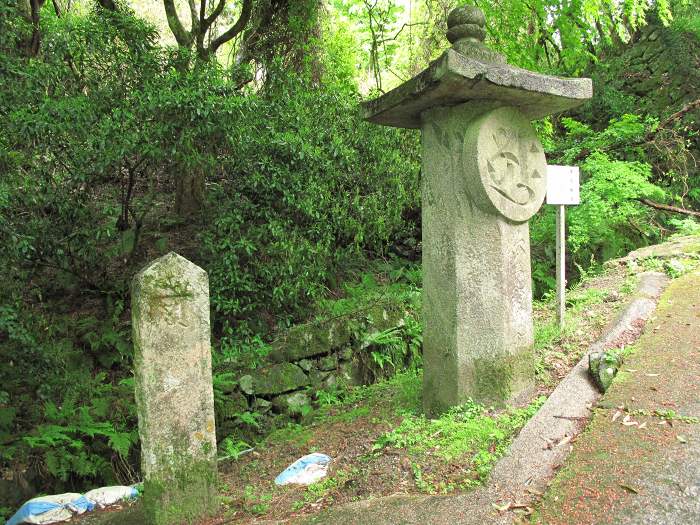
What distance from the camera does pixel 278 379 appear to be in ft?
19.7

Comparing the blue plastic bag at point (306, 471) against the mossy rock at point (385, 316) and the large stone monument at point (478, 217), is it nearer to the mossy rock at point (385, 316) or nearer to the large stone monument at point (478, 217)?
the large stone monument at point (478, 217)

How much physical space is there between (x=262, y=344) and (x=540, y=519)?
4.25 meters

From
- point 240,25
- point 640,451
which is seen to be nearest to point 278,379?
point 640,451

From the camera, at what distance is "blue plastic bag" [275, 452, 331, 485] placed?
368 centimetres

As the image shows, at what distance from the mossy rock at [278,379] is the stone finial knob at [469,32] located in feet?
13.1

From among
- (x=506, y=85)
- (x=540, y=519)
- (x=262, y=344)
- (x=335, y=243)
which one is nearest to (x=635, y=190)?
(x=335, y=243)

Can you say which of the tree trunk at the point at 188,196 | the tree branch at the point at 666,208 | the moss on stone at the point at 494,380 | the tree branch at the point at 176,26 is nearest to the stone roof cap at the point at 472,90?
the moss on stone at the point at 494,380

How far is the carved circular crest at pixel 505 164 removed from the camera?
3602 mm

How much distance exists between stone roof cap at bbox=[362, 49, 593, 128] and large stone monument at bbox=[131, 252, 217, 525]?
192cm

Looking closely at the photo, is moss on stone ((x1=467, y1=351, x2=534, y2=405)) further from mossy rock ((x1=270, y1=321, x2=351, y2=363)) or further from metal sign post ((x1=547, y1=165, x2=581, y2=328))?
mossy rock ((x1=270, y1=321, x2=351, y2=363))

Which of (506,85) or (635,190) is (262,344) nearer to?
(506,85)

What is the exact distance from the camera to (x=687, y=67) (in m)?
10.1

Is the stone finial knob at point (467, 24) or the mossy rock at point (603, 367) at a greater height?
the stone finial knob at point (467, 24)

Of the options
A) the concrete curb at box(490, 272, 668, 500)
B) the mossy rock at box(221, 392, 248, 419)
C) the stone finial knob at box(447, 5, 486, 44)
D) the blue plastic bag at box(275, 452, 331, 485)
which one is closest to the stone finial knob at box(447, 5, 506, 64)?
the stone finial knob at box(447, 5, 486, 44)
